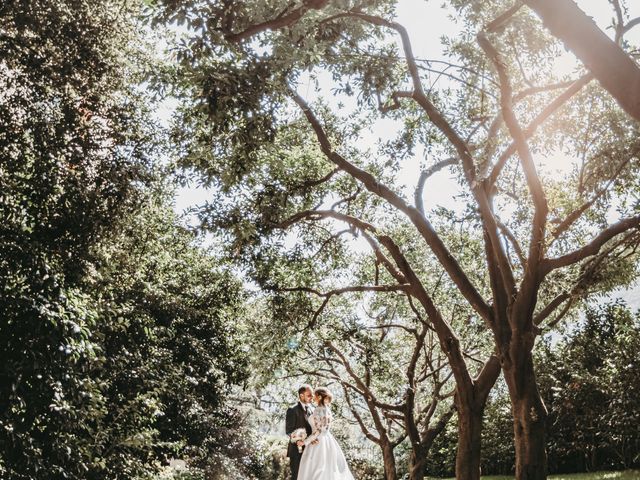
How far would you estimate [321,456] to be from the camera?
8.09 metres

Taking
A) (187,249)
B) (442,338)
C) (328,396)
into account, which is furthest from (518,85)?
(187,249)

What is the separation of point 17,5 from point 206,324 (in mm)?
13329

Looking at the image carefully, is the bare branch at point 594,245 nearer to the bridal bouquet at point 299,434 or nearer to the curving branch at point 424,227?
the curving branch at point 424,227

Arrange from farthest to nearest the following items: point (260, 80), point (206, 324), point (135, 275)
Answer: point (206, 324) < point (135, 275) < point (260, 80)

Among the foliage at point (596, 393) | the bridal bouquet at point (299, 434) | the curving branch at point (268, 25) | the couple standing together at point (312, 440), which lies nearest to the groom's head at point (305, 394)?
the couple standing together at point (312, 440)

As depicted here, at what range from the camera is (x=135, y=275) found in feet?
43.8

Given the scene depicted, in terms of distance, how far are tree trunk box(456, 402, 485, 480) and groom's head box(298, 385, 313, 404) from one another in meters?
3.26

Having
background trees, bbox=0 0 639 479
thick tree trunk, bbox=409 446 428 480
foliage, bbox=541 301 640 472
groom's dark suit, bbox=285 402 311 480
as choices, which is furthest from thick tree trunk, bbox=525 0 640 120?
thick tree trunk, bbox=409 446 428 480

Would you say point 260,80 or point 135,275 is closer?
point 260,80

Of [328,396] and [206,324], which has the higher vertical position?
[206,324]

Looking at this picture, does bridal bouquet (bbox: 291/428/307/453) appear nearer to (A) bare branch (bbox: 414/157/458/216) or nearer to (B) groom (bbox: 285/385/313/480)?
(B) groom (bbox: 285/385/313/480)

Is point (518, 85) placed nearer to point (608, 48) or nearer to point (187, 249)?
point (608, 48)

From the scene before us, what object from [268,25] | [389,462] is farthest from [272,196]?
[389,462]

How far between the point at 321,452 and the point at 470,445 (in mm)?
3207
